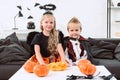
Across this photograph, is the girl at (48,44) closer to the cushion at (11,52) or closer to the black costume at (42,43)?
the black costume at (42,43)

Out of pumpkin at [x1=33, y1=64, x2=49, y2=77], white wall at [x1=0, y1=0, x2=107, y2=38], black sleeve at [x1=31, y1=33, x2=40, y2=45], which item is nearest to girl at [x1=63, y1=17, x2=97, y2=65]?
black sleeve at [x1=31, y1=33, x2=40, y2=45]

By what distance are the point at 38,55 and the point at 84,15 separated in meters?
3.26

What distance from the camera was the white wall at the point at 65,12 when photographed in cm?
555

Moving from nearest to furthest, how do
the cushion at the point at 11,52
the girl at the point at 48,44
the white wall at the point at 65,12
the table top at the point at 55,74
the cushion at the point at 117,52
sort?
1. the table top at the point at 55,74
2. the girl at the point at 48,44
3. the cushion at the point at 11,52
4. the cushion at the point at 117,52
5. the white wall at the point at 65,12

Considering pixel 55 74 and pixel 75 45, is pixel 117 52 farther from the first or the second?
pixel 55 74

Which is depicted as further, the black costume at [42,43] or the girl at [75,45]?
the girl at [75,45]

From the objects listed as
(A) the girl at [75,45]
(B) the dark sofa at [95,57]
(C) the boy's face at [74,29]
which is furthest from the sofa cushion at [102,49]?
(C) the boy's face at [74,29]

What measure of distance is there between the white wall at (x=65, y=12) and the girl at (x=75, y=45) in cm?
274

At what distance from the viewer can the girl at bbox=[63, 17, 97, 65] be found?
2.80 metres

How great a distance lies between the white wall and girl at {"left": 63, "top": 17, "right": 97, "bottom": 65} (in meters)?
2.74

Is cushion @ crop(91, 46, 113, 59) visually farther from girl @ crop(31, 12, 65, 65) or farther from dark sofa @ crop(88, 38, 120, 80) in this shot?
girl @ crop(31, 12, 65, 65)

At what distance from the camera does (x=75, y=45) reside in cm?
288

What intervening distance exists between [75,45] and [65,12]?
2.83m

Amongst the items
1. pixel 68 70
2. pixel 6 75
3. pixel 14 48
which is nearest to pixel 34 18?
pixel 14 48
